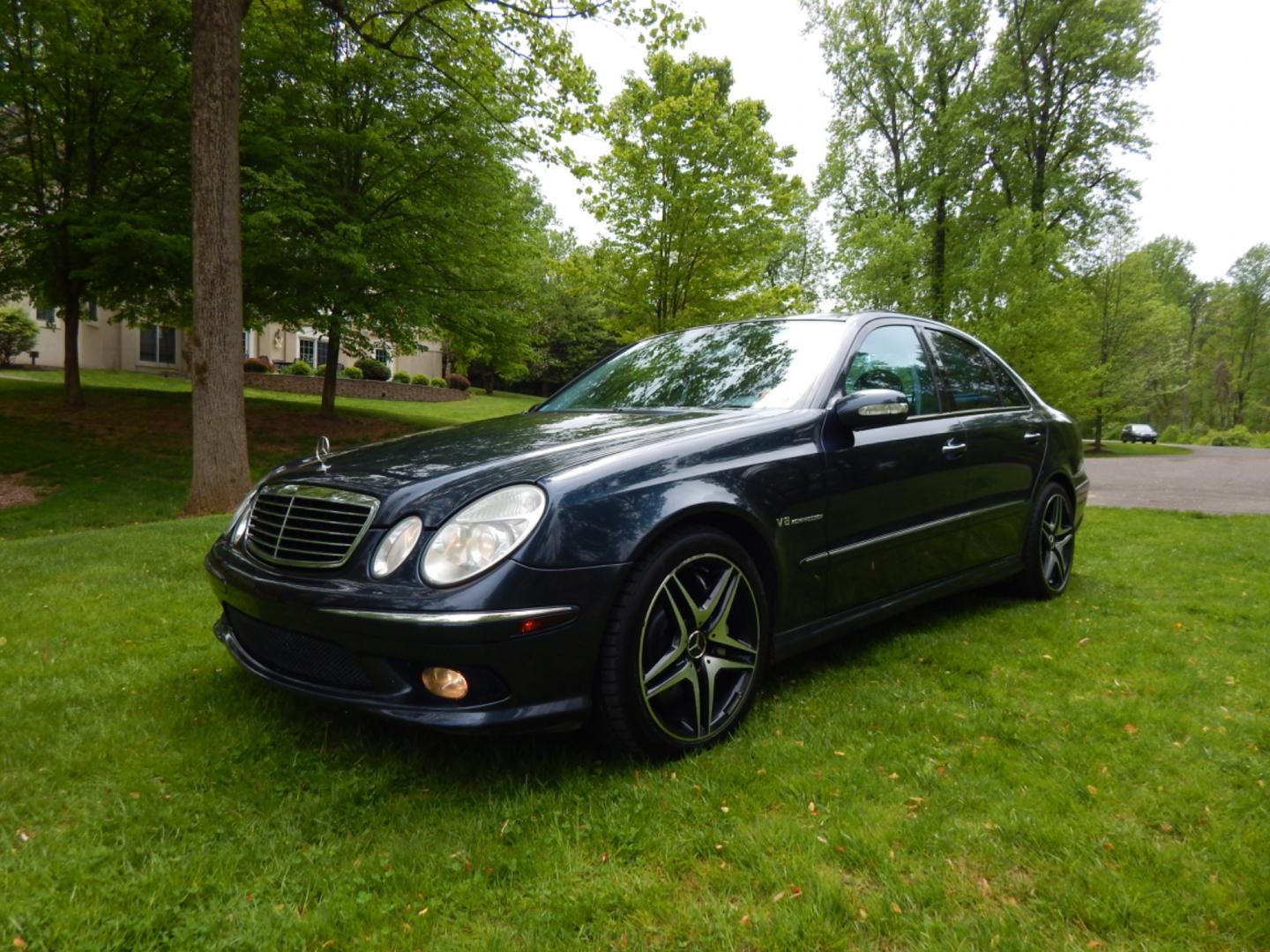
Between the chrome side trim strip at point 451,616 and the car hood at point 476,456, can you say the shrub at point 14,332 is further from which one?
the chrome side trim strip at point 451,616

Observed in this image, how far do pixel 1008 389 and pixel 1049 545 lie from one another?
981 mm

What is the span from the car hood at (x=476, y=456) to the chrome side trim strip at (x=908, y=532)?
2.05 feet

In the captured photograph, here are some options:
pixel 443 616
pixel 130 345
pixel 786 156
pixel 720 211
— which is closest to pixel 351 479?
pixel 443 616

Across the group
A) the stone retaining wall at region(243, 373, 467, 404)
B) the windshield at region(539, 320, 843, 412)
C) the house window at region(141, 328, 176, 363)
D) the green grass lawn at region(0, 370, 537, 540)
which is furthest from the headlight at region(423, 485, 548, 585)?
the house window at region(141, 328, 176, 363)

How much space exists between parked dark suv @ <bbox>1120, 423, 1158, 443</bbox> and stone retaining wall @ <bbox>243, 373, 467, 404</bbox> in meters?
39.2

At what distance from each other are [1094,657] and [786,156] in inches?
557

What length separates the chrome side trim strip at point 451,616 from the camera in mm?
2109

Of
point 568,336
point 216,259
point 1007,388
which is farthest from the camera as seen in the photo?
point 568,336

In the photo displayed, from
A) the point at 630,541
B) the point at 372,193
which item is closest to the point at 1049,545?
the point at 630,541

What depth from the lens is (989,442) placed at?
159 inches

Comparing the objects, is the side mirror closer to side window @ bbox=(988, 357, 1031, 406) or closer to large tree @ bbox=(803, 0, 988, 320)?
side window @ bbox=(988, 357, 1031, 406)

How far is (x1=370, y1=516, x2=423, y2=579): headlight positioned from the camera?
225 centimetres

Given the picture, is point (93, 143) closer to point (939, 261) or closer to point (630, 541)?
point (630, 541)

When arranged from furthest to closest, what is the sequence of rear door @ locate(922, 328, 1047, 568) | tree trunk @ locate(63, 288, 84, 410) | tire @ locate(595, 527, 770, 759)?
tree trunk @ locate(63, 288, 84, 410), rear door @ locate(922, 328, 1047, 568), tire @ locate(595, 527, 770, 759)
